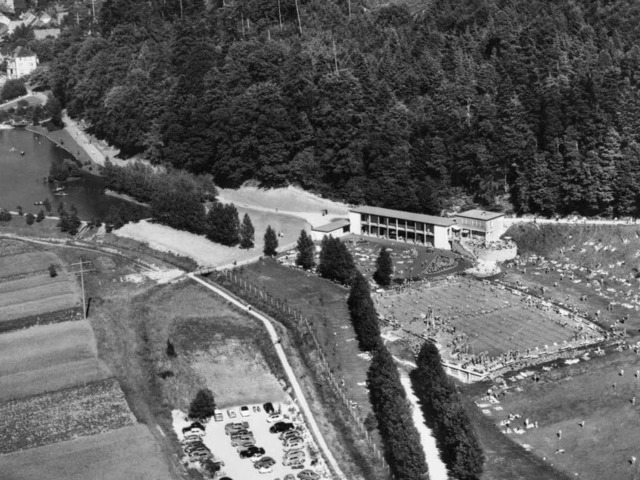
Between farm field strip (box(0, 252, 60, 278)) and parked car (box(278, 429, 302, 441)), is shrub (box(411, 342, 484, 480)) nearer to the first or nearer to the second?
parked car (box(278, 429, 302, 441))

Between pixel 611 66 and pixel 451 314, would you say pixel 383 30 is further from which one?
pixel 451 314

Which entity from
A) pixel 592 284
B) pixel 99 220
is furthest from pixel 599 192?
pixel 99 220

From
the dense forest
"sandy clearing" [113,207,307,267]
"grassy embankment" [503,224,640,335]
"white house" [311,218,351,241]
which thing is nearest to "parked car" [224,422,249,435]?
"sandy clearing" [113,207,307,267]

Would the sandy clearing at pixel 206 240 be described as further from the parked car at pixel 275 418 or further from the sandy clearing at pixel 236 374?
the parked car at pixel 275 418

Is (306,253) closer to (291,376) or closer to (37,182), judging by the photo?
(291,376)

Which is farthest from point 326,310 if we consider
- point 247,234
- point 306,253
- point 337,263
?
point 247,234

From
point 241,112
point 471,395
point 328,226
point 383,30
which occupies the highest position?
point 383,30

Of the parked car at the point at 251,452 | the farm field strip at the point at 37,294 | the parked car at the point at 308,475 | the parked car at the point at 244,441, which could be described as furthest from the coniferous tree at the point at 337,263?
the parked car at the point at 308,475
